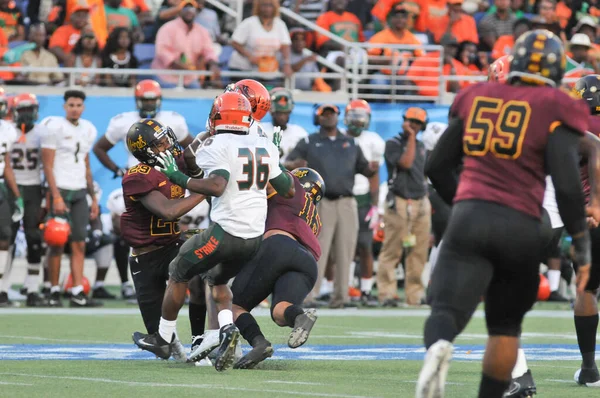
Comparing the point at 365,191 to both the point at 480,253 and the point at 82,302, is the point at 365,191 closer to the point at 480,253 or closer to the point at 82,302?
the point at 82,302

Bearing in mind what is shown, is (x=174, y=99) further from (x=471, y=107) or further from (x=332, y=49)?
(x=471, y=107)

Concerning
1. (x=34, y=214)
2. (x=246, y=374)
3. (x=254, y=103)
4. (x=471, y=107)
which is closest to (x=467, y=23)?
(x=34, y=214)

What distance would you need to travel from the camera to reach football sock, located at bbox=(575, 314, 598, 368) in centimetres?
742

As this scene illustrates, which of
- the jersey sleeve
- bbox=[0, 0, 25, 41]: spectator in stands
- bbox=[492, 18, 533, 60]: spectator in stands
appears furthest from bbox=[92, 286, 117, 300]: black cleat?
bbox=[492, 18, 533, 60]: spectator in stands

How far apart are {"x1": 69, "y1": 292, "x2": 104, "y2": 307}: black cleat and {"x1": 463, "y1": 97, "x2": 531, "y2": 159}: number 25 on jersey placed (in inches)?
351

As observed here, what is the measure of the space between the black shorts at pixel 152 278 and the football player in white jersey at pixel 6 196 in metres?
4.80

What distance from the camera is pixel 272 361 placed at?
8492 millimetres

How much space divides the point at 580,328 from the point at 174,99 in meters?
9.00

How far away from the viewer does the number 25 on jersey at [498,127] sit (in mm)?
5145

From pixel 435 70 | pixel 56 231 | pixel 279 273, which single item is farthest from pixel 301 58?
pixel 279 273

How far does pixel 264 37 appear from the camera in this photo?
1664 cm

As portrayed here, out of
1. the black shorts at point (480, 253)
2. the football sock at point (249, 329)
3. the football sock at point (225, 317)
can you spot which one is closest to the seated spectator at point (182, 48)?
the football sock at point (249, 329)

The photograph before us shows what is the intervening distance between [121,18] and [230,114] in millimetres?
10265

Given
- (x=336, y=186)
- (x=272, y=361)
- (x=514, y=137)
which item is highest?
(x=514, y=137)
